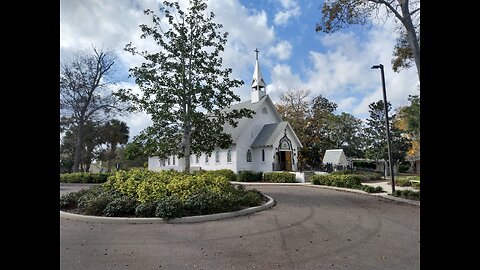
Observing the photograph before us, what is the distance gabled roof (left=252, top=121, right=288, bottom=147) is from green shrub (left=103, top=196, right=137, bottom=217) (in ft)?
66.5

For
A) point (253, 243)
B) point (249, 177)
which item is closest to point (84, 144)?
point (249, 177)

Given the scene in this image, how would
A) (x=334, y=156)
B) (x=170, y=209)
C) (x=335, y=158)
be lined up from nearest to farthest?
(x=170, y=209)
(x=335, y=158)
(x=334, y=156)

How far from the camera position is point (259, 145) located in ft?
96.4

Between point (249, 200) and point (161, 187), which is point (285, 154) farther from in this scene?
point (161, 187)

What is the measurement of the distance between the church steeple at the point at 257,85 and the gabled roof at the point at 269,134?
3473 millimetres

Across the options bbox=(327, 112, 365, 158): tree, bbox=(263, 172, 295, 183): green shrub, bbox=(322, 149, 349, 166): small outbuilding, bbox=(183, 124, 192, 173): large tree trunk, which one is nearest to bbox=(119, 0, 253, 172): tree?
bbox=(183, 124, 192, 173): large tree trunk

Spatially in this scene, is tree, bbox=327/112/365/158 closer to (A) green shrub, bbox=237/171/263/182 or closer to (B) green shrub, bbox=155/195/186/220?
(A) green shrub, bbox=237/171/263/182

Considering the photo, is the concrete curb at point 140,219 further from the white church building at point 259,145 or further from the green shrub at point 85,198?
the white church building at point 259,145

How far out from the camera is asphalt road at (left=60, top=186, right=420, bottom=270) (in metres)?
5.00

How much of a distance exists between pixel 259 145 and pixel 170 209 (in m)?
21.3

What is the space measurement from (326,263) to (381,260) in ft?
3.18
